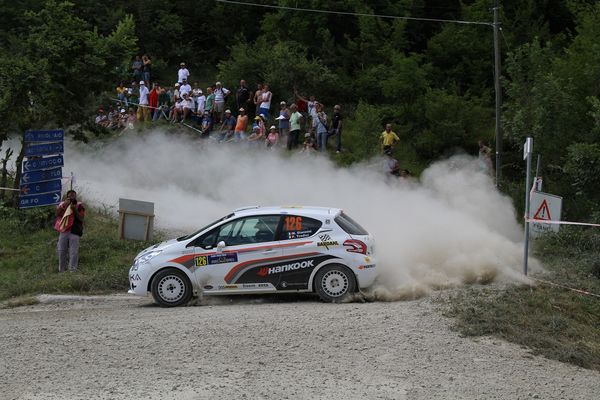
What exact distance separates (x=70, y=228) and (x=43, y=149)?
12.7 feet

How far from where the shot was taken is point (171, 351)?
431 inches

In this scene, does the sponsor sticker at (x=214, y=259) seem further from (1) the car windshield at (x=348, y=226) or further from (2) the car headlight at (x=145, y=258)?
(1) the car windshield at (x=348, y=226)

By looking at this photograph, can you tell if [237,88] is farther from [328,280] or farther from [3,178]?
[328,280]

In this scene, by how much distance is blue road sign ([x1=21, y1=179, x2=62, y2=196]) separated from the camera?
20.7 meters

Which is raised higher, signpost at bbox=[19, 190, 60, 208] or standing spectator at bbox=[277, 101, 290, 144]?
standing spectator at bbox=[277, 101, 290, 144]

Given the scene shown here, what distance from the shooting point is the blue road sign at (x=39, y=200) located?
67.7 ft

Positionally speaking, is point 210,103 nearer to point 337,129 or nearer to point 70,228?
point 337,129

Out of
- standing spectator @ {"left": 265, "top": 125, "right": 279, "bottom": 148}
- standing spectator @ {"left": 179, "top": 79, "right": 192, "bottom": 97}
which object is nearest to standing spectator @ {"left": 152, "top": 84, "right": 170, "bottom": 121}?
standing spectator @ {"left": 179, "top": 79, "right": 192, "bottom": 97}

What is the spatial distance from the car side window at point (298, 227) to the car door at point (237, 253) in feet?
0.51

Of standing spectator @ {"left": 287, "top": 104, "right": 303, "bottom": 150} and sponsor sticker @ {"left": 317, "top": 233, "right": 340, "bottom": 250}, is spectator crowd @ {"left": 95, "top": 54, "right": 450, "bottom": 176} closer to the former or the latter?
standing spectator @ {"left": 287, "top": 104, "right": 303, "bottom": 150}

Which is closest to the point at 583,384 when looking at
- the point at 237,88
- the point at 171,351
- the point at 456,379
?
the point at 456,379

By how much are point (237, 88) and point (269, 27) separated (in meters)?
6.70

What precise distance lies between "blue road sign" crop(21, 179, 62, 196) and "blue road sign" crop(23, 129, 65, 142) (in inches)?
40.6

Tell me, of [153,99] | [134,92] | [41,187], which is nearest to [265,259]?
[41,187]
